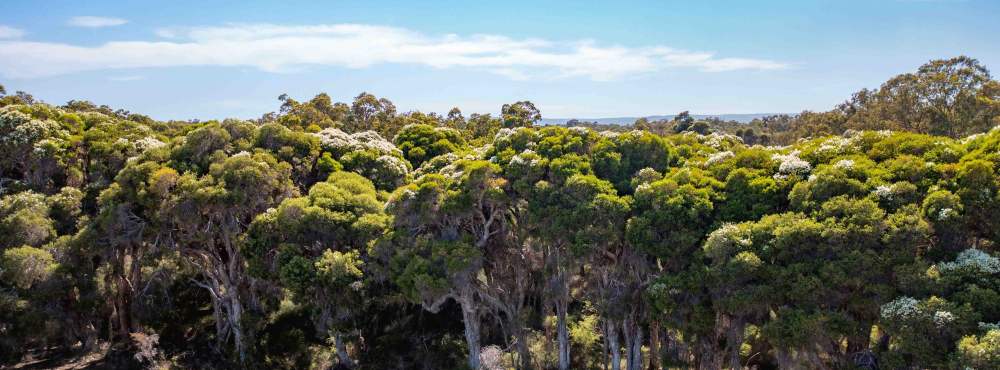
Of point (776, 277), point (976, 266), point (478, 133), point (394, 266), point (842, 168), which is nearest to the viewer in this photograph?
point (976, 266)

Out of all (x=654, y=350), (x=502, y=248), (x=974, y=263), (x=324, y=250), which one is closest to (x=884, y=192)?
(x=974, y=263)

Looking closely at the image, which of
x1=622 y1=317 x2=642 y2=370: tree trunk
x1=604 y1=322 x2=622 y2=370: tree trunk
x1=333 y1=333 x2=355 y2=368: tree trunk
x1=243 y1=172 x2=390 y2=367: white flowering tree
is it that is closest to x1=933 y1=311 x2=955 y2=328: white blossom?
x1=622 y1=317 x2=642 y2=370: tree trunk

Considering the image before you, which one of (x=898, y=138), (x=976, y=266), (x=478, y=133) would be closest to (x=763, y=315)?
(x=976, y=266)

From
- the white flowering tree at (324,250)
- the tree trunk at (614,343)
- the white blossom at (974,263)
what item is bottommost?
the tree trunk at (614,343)

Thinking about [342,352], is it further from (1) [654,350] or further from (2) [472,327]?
(1) [654,350]

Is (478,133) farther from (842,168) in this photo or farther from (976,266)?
(976,266)

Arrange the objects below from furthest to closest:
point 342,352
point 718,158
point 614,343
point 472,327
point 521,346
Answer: point 342,352 < point 521,346 < point 472,327 < point 718,158 < point 614,343

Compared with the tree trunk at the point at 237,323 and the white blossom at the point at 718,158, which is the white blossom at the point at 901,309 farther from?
the tree trunk at the point at 237,323

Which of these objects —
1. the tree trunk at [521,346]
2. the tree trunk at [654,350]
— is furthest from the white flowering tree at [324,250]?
the tree trunk at [654,350]
